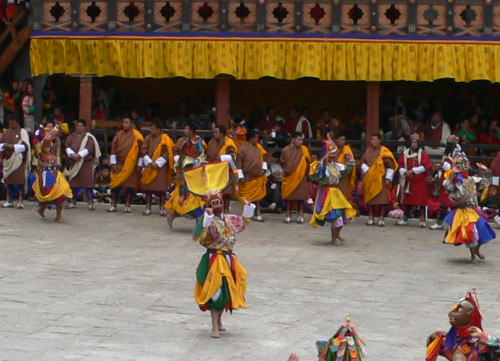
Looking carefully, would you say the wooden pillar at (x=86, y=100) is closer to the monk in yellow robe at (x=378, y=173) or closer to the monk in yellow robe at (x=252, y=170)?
the monk in yellow robe at (x=252, y=170)

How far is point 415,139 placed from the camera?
71.7 feet

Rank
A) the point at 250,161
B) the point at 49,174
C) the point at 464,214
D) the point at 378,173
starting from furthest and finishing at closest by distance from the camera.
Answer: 1. the point at 250,161
2. the point at 378,173
3. the point at 49,174
4. the point at 464,214

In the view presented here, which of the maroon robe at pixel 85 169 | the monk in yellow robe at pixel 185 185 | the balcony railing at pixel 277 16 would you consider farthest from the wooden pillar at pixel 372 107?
the maroon robe at pixel 85 169

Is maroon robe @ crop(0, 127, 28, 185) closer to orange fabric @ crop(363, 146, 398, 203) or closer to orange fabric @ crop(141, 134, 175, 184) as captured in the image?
orange fabric @ crop(141, 134, 175, 184)

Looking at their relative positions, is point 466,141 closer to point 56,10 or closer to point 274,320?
point 56,10

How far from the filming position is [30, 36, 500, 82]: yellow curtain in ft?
77.5

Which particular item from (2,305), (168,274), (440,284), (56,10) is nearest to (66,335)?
(2,305)

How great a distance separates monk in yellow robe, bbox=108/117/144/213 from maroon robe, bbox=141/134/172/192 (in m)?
0.19

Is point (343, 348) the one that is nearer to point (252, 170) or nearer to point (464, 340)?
point (464, 340)

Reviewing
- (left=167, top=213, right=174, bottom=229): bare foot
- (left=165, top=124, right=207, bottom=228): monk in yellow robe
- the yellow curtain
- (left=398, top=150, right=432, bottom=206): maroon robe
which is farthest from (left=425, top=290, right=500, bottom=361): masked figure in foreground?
the yellow curtain

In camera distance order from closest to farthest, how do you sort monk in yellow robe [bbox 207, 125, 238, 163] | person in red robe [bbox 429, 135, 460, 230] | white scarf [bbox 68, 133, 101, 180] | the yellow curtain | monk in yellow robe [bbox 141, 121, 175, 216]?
1. person in red robe [bbox 429, 135, 460, 230]
2. monk in yellow robe [bbox 207, 125, 238, 163]
3. monk in yellow robe [bbox 141, 121, 175, 216]
4. white scarf [bbox 68, 133, 101, 180]
5. the yellow curtain

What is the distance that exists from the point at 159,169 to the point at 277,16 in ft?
11.8

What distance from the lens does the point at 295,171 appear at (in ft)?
73.5

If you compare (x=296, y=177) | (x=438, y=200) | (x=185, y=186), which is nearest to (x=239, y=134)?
(x=296, y=177)
